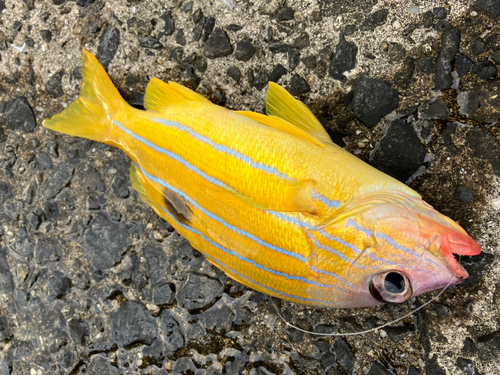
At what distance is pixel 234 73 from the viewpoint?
2.33 metres

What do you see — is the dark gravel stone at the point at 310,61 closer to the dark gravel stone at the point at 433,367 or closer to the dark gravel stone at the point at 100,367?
the dark gravel stone at the point at 433,367

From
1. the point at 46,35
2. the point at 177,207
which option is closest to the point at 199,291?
the point at 177,207

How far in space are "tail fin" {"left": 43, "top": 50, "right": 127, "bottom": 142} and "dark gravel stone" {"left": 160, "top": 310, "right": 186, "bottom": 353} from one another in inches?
47.6

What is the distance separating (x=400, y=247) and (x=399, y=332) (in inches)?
35.8

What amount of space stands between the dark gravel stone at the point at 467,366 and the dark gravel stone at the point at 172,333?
163 centimetres

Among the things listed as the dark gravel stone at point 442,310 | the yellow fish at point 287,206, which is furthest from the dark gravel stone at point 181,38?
the dark gravel stone at point 442,310

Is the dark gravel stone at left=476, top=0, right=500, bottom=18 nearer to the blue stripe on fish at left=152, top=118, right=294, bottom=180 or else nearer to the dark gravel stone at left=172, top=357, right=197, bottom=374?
the blue stripe on fish at left=152, top=118, right=294, bottom=180

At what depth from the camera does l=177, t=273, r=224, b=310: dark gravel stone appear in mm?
2383

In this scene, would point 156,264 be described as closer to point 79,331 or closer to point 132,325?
point 132,325

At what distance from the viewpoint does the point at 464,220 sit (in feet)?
6.72

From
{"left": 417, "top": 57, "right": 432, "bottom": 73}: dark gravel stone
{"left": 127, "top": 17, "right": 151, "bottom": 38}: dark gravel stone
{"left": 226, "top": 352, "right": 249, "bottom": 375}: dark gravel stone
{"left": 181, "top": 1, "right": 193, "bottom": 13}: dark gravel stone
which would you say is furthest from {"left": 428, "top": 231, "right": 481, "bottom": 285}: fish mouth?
{"left": 127, "top": 17, "right": 151, "bottom": 38}: dark gravel stone

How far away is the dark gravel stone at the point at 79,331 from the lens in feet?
8.20

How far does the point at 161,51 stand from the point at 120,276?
4.94 feet

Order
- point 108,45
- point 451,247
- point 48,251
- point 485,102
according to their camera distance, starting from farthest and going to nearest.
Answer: point 48,251
point 108,45
point 485,102
point 451,247
